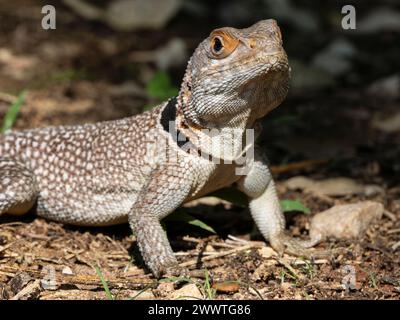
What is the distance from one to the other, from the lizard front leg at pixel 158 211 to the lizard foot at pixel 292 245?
3.80 feet

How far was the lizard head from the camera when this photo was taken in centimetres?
532

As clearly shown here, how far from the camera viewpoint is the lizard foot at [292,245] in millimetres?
6510

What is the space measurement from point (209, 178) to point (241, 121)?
63 cm

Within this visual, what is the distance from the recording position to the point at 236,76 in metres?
5.36

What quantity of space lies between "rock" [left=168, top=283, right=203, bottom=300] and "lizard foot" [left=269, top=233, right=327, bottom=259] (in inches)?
47.5

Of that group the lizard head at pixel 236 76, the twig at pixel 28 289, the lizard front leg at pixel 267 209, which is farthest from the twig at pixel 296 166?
the twig at pixel 28 289

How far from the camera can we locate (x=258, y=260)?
6312 millimetres

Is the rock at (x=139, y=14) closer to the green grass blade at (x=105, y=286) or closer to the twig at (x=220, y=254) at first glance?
the twig at (x=220, y=254)

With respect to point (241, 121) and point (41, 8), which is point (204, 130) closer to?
point (241, 121)

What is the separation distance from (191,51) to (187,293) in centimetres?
741

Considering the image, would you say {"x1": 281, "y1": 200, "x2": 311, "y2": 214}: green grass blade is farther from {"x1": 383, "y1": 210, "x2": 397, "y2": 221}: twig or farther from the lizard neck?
the lizard neck

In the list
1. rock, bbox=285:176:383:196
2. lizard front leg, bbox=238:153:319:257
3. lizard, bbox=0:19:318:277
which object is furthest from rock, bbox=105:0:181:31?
lizard front leg, bbox=238:153:319:257

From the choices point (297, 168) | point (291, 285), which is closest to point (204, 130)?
point (291, 285)
